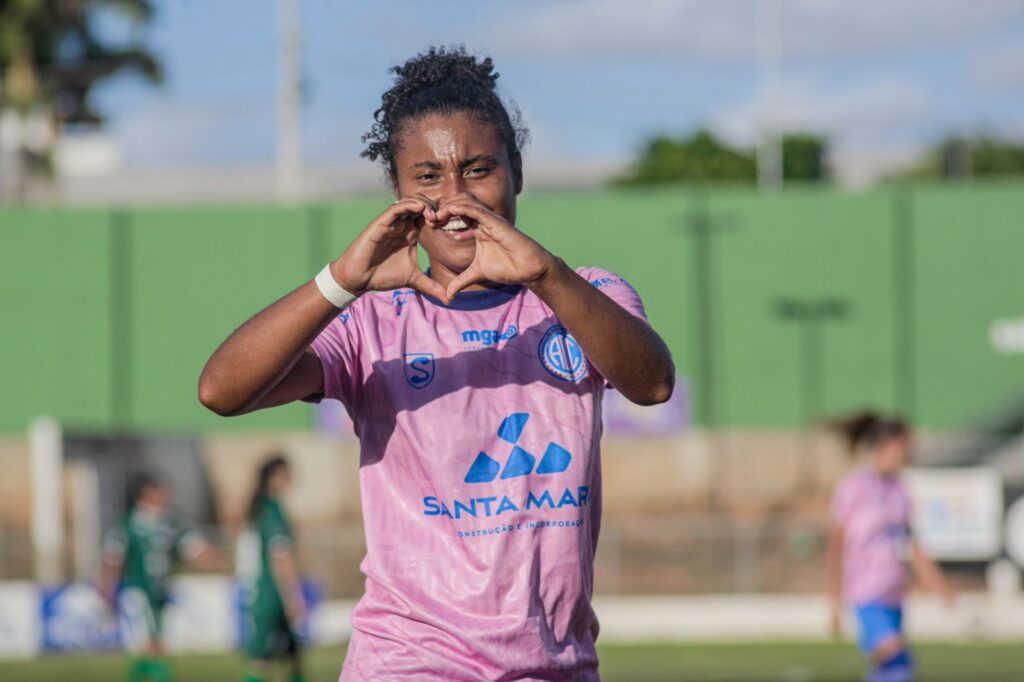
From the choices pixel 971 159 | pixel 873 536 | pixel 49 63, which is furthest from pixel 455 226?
pixel 971 159

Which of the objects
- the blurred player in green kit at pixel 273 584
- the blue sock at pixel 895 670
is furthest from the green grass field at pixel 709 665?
the blue sock at pixel 895 670

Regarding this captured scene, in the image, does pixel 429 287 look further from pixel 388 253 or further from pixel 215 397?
pixel 215 397

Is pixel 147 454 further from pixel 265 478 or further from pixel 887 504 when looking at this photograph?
pixel 887 504

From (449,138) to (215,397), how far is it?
66cm

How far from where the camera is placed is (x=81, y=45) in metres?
47.2

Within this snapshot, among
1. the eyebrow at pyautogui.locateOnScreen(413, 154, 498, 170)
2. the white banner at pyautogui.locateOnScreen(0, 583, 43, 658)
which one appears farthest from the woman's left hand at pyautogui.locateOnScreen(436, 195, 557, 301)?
the white banner at pyautogui.locateOnScreen(0, 583, 43, 658)

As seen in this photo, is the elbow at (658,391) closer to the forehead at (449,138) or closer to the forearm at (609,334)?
the forearm at (609,334)

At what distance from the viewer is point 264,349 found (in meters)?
3.22

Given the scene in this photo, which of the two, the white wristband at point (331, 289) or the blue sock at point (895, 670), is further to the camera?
the blue sock at point (895, 670)

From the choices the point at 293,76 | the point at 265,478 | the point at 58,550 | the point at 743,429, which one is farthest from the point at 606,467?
the point at 265,478

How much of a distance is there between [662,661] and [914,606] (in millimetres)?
5241

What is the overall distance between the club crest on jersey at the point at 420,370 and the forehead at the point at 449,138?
1.25ft

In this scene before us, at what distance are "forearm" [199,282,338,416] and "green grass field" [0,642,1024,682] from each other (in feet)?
42.6

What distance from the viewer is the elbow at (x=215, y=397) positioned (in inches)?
129
